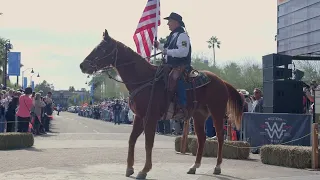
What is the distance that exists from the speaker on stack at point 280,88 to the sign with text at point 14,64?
985 inches

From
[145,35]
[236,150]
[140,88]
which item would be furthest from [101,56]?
[145,35]

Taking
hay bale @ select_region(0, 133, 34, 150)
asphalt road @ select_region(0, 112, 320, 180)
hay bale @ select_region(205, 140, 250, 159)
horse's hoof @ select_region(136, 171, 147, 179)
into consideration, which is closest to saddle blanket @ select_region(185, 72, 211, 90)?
asphalt road @ select_region(0, 112, 320, 180)

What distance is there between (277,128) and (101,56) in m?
6.87

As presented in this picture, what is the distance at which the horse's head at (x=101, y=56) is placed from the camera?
993 cm

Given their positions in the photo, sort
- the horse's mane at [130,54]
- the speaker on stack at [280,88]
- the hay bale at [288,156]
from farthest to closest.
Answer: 1. the speaker on stack at [280,88]
2. the hay bale at [288,156]
3. the horse's mane at [130,54]

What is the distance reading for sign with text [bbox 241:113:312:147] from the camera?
1425 cm

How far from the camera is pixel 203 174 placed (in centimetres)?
1038

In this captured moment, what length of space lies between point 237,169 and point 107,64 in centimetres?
374

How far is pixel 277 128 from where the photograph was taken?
1488cm

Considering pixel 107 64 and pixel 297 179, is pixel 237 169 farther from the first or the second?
pixel 107 64

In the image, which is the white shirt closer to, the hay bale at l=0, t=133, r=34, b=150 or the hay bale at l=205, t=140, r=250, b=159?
the hay bale at l=205, t=140, r=250, b=159

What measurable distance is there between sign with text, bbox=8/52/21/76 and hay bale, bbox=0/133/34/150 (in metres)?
21.3

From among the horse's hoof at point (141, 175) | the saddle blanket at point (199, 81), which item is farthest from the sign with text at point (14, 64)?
the horse's hoof at point (141, 175)

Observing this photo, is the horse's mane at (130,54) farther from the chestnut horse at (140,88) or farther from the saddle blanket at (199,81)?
the saddle blanket at (199,81)
